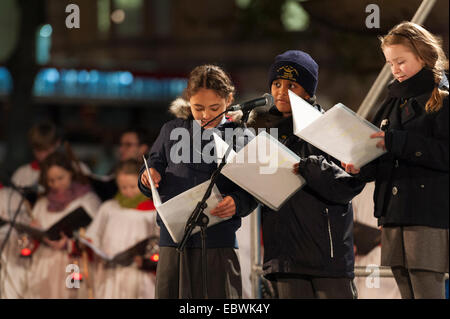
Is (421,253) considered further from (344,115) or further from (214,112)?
(214,112)

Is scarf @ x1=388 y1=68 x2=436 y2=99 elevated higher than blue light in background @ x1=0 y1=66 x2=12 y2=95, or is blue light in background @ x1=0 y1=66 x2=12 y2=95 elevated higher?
blue light in background @ x1=0 y1=66 x2=12 y2=95

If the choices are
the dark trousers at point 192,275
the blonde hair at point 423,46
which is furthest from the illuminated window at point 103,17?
the blonde hair at point 423,46

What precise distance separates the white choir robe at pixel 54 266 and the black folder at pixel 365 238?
6.92 feet

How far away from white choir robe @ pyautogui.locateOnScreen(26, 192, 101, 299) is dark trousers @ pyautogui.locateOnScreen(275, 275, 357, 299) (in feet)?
9.45

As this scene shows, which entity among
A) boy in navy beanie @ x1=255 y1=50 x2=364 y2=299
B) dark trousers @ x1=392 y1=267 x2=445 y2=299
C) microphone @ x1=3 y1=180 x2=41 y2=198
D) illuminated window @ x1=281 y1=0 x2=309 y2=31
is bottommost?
dark trousers @ x1=392 y1=267 x2=445 y2=299

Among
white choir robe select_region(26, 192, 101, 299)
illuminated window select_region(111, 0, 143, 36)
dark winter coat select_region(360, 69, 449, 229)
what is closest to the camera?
dark winter coat select_region(360, 69, 449, 229)

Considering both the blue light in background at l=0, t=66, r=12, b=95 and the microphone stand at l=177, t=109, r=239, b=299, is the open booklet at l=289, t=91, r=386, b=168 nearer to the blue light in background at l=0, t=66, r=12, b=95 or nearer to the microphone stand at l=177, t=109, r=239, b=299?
the microphone stand at l=177, t=109, r=239, b=299

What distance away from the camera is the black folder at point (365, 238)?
4.99 metres

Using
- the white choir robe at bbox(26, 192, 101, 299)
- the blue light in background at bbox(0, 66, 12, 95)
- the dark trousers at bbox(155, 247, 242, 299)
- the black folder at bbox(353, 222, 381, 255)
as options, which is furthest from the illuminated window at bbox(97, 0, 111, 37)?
the dark trousers at bbox(155, 247, 242, 299)

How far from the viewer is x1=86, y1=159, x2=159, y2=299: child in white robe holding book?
19.2ft

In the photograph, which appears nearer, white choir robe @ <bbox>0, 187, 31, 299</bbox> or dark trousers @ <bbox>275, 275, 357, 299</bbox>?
dark trousers @ <bbox>275, 275, 357, 299</bbox>

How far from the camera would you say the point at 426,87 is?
3236 mm
